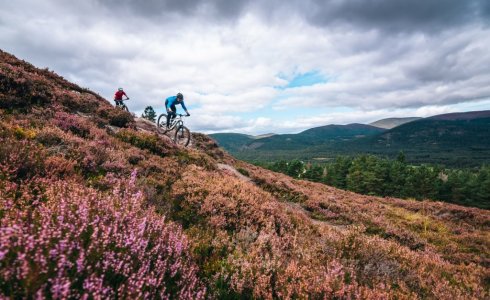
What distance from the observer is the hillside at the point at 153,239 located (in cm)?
301

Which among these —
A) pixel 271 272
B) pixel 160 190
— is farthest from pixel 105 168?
pixel 271 272

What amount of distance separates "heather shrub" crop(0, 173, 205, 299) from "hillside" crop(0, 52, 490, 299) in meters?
0.02

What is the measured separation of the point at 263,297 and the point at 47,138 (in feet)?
25.9

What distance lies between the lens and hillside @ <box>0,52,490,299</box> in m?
3.01

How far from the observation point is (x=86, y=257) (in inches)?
124

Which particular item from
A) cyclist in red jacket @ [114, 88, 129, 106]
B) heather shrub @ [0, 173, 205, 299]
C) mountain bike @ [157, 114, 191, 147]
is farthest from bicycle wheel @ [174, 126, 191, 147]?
heather shrub @ [0, 173, 205, 299]

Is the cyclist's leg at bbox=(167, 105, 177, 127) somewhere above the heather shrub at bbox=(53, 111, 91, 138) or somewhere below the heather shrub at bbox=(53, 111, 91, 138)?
above

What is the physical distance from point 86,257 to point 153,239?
3.89ft

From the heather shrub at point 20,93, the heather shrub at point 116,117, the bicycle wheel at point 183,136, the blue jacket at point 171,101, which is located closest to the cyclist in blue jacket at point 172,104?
the blue jacket at point 171,101

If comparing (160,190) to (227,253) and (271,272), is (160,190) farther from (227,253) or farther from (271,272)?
(271,272)

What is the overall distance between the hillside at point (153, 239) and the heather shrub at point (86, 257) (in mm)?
18

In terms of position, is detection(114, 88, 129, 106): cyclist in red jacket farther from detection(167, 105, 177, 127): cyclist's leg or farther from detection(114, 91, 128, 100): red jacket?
detection(167, 105, 177, 127): cyclist's leg

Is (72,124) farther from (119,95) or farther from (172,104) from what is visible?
(119,95)

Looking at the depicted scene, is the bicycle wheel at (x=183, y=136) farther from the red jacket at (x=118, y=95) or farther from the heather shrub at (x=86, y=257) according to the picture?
the heather shrub at (x=86, y=257)
